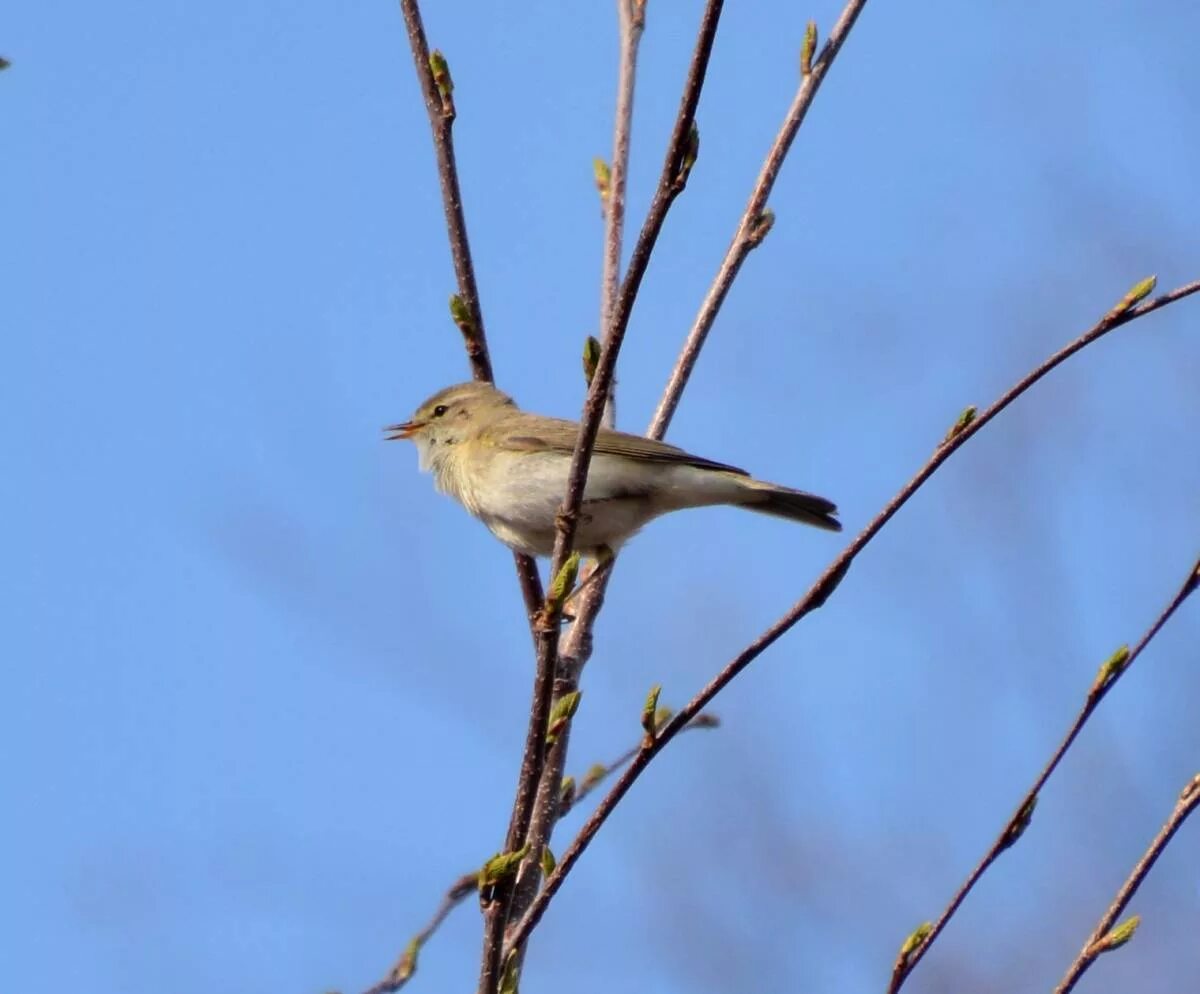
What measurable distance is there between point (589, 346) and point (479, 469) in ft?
8.70

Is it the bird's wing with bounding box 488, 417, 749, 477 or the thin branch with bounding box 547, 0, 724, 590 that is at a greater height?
the bird's wing with bounding box 488, 417, 749, 477

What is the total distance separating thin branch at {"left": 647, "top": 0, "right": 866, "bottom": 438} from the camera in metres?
3.82

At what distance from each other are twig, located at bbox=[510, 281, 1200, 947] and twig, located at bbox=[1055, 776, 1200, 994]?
1.74 ft

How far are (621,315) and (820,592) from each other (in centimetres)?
49

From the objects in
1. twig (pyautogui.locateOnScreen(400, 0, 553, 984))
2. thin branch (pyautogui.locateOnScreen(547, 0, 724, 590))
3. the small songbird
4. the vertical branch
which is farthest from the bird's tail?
thin branch (pyautogui.locateOnScreen(547, 0, 724, 590))

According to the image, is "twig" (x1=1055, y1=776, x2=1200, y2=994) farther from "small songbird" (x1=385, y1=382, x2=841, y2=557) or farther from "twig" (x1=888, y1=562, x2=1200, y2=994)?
"small songbird" (x1=385, y1=382, x2=841, y2=557)

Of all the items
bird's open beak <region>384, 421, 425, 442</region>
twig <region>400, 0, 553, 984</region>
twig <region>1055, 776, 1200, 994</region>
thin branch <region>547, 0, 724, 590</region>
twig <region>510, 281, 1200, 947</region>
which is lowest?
twig <region>1055, 776, 1200, 994</region>

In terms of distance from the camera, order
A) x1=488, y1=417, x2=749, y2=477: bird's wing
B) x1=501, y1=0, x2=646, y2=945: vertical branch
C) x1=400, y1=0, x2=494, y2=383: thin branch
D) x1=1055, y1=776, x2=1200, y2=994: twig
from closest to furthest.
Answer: x1=1055, y1=776, x2=1200, y2=994: twig < x1=400, y1=0, x2=494, y2=383: thin branch < x1=501, y1=0, x2=646, y2=945: vertical branch < x1=488, y1=417, x2=749, y2=477: bird's wing

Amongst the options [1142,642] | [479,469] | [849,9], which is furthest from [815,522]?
[1142,642]

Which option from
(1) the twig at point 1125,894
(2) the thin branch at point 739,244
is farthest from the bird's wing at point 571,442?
(1) the twig at point 1125,894

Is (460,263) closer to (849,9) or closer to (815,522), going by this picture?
(849,9)

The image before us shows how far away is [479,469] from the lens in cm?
516

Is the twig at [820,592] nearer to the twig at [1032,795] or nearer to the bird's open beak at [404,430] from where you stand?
the twig at [1032,795]

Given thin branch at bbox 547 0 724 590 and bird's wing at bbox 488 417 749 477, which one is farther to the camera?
bird's wing at bbox 488 417 749 477
